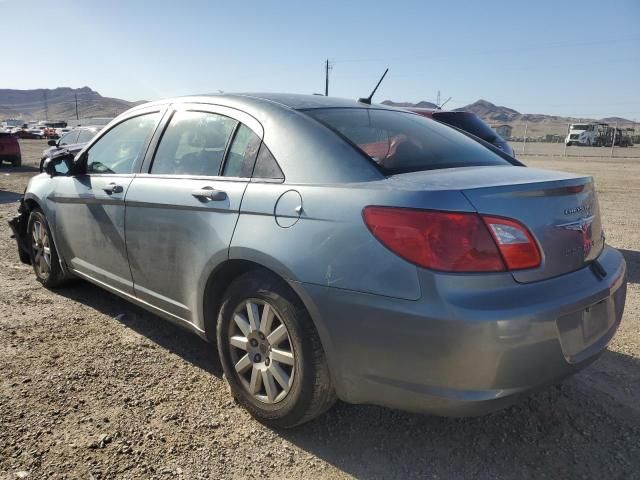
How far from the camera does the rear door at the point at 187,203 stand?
268 cm

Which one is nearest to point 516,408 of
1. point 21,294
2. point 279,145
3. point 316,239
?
point 316,239

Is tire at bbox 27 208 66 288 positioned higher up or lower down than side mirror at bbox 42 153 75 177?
lower down

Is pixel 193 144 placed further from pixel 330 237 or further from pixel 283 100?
pixel 330 237

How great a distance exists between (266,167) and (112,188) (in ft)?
4.62

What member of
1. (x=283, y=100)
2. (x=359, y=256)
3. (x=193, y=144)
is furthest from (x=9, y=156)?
(x=359, y=256)

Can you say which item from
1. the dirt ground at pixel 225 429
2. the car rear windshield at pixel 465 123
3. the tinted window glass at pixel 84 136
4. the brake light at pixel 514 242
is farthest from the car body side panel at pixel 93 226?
the tinted window glass at pixel 84 136

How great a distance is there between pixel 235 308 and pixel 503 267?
134 centimetres

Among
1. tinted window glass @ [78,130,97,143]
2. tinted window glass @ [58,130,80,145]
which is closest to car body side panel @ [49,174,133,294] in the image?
tinted window glass @ [78,130,97,143]

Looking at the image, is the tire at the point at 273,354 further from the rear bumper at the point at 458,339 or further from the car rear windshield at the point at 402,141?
the car rear windshield at the point at 402,141

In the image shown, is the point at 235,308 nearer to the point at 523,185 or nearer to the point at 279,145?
the point at 279,145

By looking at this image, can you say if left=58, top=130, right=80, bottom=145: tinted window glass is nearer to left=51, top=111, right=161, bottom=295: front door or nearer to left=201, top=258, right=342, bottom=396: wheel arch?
left=51, top=111, right=161, bottom=295: front door

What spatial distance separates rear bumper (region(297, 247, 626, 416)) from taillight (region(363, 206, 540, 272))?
0.06 m

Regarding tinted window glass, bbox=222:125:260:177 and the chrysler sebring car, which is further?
tinted window glass, bbox=222:125:260:177

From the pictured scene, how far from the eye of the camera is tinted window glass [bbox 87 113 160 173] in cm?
346
